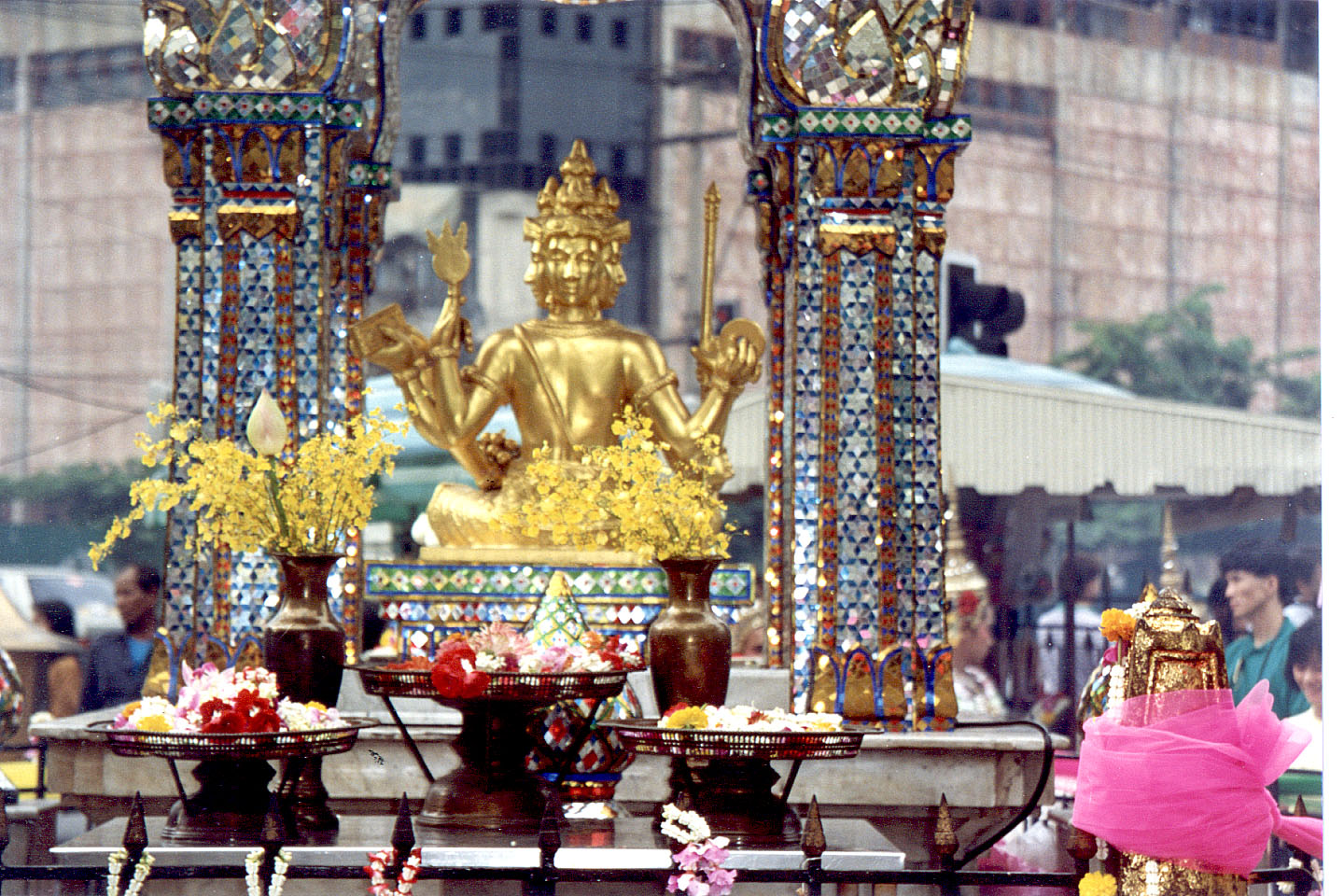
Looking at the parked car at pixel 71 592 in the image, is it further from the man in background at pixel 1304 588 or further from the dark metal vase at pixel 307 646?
the dark metal vase at pixel 307 646

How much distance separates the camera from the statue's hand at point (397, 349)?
27.7 feet

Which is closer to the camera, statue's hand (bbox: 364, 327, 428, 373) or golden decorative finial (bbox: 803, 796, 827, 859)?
golden decorative finial (bbox: 803, 796, 827, 859)

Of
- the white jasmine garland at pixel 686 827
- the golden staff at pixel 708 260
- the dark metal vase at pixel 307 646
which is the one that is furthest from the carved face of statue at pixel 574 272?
the white jasmine garland at pixel 686 827

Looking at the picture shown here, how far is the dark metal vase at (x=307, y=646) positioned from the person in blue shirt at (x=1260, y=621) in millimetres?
7705

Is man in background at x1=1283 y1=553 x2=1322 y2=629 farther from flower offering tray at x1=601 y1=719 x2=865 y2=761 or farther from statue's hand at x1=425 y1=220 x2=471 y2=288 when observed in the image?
flower offering tray at x1=601 y1=719 x2=865 y2=761

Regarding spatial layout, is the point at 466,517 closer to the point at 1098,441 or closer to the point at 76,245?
the point at 1098,441

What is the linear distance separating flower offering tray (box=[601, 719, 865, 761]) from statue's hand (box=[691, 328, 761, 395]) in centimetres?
285

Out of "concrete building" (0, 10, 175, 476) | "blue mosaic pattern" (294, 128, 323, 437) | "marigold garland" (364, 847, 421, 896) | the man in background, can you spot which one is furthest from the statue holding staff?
"concrete building" (0, 10, 175, 476)

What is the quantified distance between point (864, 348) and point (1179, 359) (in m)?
11.3

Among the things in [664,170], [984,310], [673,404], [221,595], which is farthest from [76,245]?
[221,595]

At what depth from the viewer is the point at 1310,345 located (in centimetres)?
1764

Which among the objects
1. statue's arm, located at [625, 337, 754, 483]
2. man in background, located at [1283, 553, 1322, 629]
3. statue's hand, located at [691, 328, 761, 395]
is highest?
statue's hand, located at [691, 328, 761, 395]

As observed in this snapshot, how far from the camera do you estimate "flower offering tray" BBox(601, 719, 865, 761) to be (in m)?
6.03

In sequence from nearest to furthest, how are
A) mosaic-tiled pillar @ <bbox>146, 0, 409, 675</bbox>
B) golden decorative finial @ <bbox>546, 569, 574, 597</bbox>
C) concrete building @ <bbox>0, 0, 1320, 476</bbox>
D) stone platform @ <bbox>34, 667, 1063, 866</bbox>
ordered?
golden decorative finial @ <bbox>546, 569, 574, 597</bbox> < stone platform @ <bbox>34, 667, 1063, 866</bbox> < mosaic-tiled pillar @ <bbox>146, 0, 409, 675</bbox> < concrete building @ <bbox>0, 0, 1320, 476</bbox>
